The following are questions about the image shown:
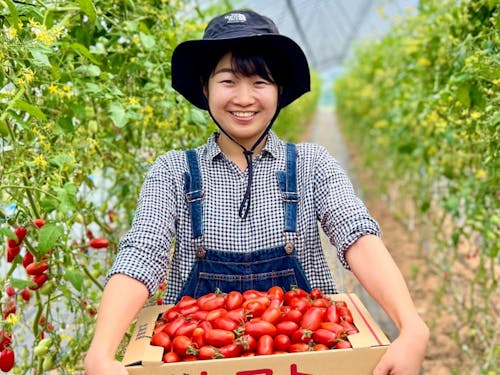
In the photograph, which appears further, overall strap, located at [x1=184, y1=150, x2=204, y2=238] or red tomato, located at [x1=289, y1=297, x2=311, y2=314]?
overall strap, located at [x1=184, y1=150, x2=204, y2=238]

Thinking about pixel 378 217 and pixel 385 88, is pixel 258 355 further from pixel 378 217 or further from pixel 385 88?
pixel 378 217

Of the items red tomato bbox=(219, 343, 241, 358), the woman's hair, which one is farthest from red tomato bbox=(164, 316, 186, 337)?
the woman's hair

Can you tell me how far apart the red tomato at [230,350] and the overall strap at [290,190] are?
38 centimetres

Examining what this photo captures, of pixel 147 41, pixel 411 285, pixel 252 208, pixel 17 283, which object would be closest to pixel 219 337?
pixel 252 208

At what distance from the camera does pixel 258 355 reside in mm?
1031

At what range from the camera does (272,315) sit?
3.68 feet

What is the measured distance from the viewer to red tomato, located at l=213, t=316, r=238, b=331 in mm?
1102

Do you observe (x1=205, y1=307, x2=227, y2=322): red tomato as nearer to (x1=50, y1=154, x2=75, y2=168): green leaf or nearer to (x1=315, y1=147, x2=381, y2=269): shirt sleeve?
(x1=315, y1=147, x2=381, y2=269): shirt sleeve

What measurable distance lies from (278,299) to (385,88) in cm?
392

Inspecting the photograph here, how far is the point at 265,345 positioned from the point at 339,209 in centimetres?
37

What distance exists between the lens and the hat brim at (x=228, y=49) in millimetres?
1384

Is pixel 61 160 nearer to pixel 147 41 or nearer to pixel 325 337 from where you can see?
pixel 147 41

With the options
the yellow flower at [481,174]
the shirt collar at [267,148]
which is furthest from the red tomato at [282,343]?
the yellow flower at [481,174]

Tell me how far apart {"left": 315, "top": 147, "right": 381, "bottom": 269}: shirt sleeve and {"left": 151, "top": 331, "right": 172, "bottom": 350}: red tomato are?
15.6 inches
